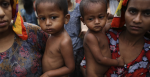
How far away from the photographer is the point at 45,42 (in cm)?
177

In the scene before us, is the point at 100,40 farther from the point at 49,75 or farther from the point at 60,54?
the point at 49,75

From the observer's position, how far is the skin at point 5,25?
49.3 inches

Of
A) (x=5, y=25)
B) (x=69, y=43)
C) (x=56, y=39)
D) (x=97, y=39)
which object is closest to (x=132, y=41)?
(x=97, y=39)

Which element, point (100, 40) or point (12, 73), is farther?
point (100, 40)

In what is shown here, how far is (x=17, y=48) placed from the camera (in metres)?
1.49

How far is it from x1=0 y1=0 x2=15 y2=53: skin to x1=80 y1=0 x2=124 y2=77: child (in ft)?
2.74

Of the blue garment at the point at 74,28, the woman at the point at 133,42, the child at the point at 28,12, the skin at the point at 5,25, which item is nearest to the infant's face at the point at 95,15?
the woman at the point at 133,42

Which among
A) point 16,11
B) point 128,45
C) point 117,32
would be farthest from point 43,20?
A: point 128,45

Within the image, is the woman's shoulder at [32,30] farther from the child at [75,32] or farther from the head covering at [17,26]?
the child at [75,32]

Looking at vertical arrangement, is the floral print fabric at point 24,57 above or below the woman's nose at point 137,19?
below

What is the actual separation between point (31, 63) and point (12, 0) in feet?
2.49

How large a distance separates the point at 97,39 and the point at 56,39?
50cm

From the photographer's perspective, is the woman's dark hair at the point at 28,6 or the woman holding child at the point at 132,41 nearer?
the woman holding child at the point at 132,41

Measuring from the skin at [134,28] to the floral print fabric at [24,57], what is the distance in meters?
1.08
